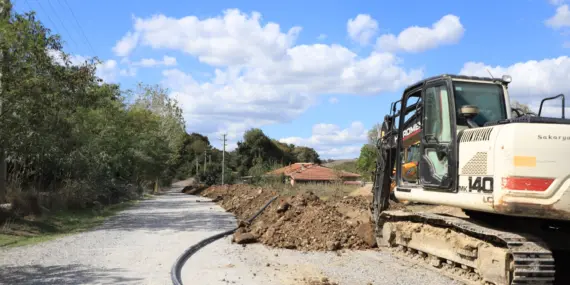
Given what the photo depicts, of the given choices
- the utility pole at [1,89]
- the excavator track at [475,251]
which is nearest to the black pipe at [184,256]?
the excavator track at [475,251]

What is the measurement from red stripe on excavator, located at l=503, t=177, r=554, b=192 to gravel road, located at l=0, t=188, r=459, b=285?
2331mm

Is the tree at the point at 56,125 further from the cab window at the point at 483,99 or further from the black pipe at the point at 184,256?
the cab window at the point at 483,99

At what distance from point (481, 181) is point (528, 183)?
29.6 inches

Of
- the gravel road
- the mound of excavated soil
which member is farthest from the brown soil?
the gravel road

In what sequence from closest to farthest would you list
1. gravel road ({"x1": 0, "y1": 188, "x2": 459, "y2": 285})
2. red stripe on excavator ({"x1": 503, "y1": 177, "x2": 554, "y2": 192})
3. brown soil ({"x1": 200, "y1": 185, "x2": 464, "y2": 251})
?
red stripe on excavator ({"x1": 503, "y1": 177, "x2": 554, "y2": 192}) → gravel road ({"x1": 0, "y1": 188, "x2": 459, "y2": 285}) → brown soil ({"x1": 200, "y1": 185, "x2": 464, "y2": 251})

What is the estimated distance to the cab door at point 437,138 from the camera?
25.5 feet

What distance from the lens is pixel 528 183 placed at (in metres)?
6.34

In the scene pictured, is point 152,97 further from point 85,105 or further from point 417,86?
point 417,86

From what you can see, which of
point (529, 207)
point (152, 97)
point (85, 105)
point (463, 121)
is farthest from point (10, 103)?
point (152, 97)

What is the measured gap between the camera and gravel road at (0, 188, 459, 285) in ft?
27.4

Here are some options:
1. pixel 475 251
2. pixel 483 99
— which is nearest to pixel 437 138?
pixel 483 99

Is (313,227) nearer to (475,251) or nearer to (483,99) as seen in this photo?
(475,251)

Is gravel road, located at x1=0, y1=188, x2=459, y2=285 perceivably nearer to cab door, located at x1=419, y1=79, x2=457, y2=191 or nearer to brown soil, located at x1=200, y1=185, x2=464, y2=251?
brown soil, located at x1=200, y1=185, x2=464, y2=251

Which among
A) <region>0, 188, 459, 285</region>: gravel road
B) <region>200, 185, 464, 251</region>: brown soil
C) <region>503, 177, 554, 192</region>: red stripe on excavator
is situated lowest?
<region>0, 188, 459, 285</region>: gravel road
